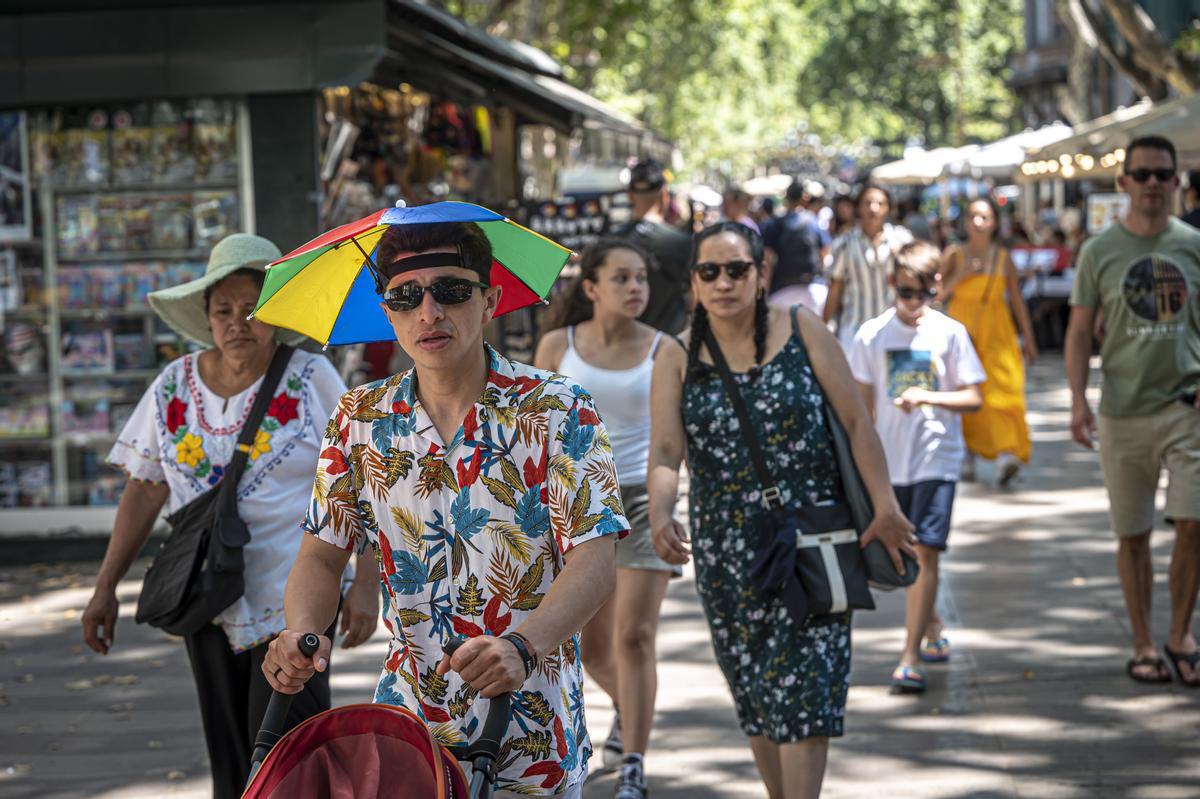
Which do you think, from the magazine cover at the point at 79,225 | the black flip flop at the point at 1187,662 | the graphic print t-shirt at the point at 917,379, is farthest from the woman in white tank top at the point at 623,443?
the magazine cover at the point at 79,225

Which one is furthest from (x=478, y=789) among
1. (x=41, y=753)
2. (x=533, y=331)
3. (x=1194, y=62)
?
(x=1194, y=62)

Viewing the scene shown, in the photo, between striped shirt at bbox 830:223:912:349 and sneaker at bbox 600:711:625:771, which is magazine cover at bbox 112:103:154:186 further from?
sneaker at bbox 600:711:625:771

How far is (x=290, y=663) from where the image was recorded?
2879mm

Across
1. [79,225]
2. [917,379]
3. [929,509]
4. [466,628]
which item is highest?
[79,225]

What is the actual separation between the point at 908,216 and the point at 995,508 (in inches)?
428

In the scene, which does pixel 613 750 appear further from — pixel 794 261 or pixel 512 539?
pixel 794 261

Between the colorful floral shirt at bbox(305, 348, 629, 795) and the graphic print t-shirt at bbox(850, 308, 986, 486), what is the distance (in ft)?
13.1

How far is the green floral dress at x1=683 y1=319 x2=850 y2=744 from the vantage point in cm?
463

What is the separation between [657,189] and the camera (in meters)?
9.42

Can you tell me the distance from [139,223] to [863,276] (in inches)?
188

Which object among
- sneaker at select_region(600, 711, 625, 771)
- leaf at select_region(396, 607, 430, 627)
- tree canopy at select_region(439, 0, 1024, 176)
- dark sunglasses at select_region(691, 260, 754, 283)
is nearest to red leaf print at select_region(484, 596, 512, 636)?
leaf at select_region(396, 607, 430, 627)

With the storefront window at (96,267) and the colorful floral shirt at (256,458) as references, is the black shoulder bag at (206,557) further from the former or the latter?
the storefront window at (96,267)

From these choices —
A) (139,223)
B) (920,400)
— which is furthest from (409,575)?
(139,223)

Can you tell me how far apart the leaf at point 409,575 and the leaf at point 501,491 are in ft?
0.63
